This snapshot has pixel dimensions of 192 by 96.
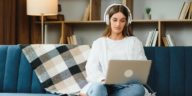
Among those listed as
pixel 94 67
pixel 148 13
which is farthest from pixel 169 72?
pixel 148 13

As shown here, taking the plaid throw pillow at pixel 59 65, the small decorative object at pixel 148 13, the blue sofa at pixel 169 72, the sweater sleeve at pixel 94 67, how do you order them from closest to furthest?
the sweater sleeve at pixel 94 67 → the blue sofa at pixel 169 72 → the plaid throw pillow at pixel 59 65 → the small decorative object at pixel 148 13

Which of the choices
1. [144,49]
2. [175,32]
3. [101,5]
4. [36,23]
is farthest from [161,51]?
[36,23]

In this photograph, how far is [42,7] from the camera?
3939 mm

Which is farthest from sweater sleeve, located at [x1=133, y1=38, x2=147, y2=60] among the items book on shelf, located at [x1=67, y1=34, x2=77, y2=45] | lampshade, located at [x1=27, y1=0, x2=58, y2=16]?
book on shelf, located at [x1=67, y1=34, x2=77, y2=45]

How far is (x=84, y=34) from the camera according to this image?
15.0 feet

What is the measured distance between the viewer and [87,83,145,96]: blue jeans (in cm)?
241

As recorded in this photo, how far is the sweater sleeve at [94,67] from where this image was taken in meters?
2.68

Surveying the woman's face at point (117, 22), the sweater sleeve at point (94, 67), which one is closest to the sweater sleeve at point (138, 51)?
the woman's face at point (117, 22)

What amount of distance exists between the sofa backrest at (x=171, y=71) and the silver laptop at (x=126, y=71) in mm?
392

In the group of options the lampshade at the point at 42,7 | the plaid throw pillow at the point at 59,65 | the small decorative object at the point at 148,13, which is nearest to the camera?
the plaid throw pillow at the point at 59,65

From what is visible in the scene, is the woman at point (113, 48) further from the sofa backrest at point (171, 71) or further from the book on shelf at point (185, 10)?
the book on shelf at point (185, 10)

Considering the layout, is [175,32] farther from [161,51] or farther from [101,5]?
[161,51]

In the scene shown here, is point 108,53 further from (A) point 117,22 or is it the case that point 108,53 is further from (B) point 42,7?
(B) point 42,7

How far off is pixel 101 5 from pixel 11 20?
3.45ft
